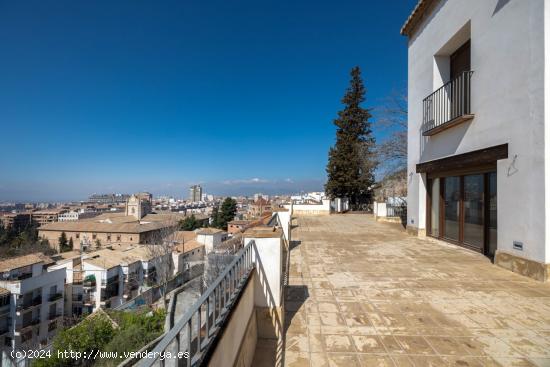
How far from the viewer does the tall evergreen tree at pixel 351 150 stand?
2105cm

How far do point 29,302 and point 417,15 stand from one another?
94.5 ft

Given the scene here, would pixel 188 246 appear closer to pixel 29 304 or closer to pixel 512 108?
pixel 29 304

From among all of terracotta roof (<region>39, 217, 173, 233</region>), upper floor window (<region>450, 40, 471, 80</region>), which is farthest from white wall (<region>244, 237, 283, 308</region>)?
terracotta roof (<region>39, 217, 173, 233</region>)

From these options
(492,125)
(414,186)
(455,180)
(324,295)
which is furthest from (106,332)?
(492,125)

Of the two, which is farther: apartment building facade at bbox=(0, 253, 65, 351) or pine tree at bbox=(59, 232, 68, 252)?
pine tree at bbox=(59, 232, 68, 252)

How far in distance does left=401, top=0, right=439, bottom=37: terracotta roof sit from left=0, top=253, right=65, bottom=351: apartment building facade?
2726cm

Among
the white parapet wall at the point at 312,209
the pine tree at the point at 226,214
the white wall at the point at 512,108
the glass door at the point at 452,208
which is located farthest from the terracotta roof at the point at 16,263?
the pine tree at the point at 226,214

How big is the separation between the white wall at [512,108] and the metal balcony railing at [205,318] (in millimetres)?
4224

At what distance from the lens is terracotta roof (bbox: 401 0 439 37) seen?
700 centimetres

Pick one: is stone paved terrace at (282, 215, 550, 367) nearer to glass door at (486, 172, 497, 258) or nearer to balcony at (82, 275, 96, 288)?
glass door at (486, 172, 497, 258)

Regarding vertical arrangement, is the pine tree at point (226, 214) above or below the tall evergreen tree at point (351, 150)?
below

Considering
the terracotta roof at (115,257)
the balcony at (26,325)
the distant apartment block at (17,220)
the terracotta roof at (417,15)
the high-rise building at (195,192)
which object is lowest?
the balcony at (26,325)

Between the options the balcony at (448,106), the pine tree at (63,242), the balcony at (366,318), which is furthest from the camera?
the pine tree at (63,242)

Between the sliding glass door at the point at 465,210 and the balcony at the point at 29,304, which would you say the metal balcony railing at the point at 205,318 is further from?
the balcony at the point at 29,304
